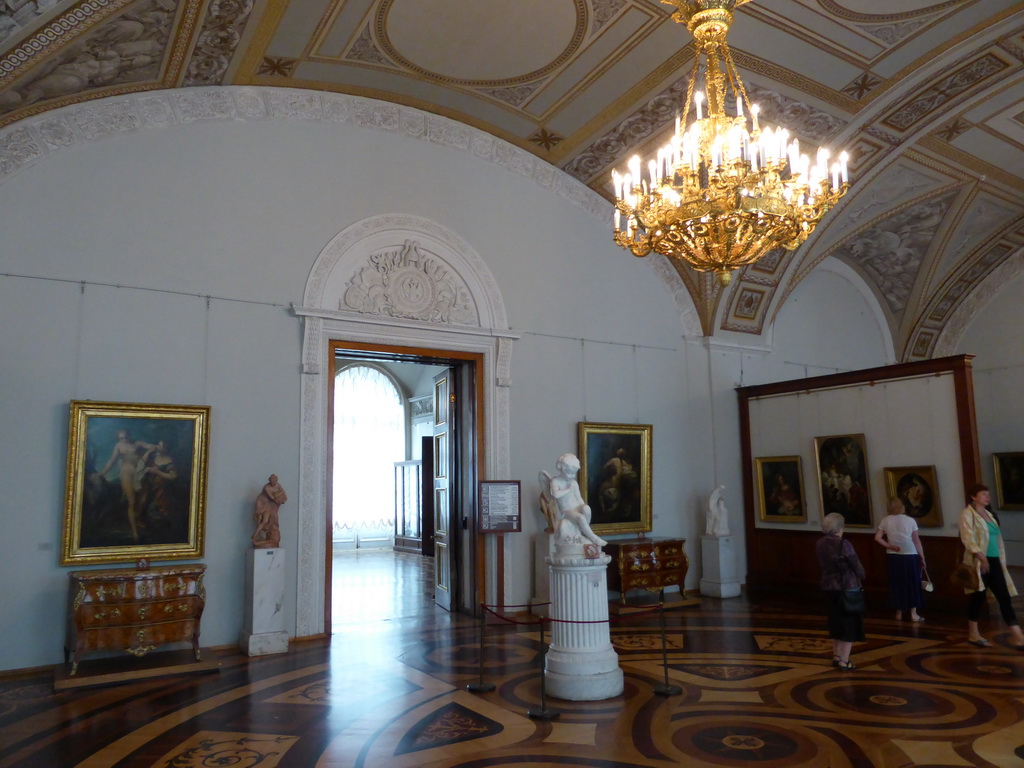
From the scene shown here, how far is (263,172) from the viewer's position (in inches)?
393

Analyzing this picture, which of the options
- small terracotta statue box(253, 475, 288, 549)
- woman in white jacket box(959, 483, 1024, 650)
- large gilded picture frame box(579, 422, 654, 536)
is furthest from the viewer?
large gilded picture frame box(579, 422, 654, 536)

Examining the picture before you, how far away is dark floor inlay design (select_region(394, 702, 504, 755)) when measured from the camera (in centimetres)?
569

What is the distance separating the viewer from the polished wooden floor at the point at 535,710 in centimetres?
540

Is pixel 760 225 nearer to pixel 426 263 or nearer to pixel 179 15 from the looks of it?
pixel 426 263

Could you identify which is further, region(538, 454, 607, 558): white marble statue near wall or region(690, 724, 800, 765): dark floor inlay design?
region(538, 454, 607, 558): white marble statue near wall

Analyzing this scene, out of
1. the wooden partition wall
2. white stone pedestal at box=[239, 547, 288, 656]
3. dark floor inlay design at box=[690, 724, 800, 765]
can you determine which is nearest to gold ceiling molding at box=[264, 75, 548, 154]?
the wooden partition wall

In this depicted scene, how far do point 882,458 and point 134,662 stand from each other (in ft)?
33.8

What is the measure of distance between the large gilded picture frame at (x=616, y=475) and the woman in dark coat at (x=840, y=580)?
460 centimetres

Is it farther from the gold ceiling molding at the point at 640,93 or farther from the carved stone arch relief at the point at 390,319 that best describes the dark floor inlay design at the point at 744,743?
the gold ceiling molding at the point at 640,93

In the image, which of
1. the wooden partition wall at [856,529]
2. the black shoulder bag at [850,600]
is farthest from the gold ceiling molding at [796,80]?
the black shoulder bag at [850,600]

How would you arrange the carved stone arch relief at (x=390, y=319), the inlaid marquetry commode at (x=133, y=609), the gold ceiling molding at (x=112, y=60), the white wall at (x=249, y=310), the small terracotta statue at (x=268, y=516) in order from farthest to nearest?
the carved stone arch relief at (x=390, y=319)
the small terracotta statue at (x=268, y=516)
the white wall at (x=249, y=310)
the gold ceiling molding at (x=112, y=60)
the inlaid marquetry commode at (x=133, y=609)

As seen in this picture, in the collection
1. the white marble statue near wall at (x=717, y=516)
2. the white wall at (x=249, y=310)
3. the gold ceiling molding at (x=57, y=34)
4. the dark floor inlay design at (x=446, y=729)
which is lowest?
the dark floor inlay design at (x=446, y=729)

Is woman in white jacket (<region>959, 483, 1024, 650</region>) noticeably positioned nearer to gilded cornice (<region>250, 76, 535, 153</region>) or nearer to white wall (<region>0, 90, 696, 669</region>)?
white wall (<region>0, 90, 696, 669</region>)

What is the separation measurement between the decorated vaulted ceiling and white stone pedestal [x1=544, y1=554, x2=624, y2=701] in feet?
21.0
